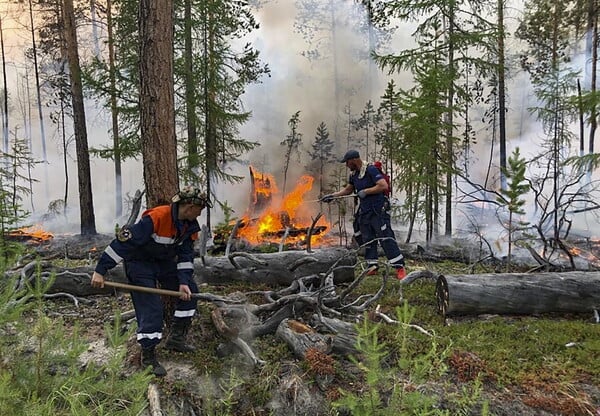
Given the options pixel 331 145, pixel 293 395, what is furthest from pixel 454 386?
pixel 331 145

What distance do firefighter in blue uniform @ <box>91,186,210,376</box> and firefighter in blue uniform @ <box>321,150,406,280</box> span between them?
338 cm

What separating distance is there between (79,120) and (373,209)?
37.4 ft

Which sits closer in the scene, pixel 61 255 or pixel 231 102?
pixel 61 255

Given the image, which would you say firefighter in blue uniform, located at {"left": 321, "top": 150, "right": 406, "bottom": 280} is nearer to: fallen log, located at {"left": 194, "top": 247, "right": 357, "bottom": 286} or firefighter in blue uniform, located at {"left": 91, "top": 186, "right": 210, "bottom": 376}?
fallen log, located at {"left": 194, "top": 247, "right": 357, "bottom": 286}

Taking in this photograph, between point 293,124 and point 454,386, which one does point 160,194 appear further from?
point 293,124

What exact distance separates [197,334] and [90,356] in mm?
1150

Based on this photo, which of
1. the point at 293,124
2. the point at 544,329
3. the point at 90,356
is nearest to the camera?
the point at 90,356

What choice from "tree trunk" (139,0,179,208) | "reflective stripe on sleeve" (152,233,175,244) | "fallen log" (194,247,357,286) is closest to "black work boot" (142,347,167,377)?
"reflective stripe on sleeve" (152,233,175,244)

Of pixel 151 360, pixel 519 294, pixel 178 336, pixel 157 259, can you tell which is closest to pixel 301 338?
pixel 178 336

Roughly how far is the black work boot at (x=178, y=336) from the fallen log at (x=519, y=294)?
3209 mm

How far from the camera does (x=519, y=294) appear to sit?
5.29 metres

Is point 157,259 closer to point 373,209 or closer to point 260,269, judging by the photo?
point 260,269

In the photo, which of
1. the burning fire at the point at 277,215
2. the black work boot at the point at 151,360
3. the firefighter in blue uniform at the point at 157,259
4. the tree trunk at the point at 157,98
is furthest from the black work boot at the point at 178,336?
the burning fire at the point at 277,215

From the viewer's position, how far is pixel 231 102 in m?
Answer: 14.1
